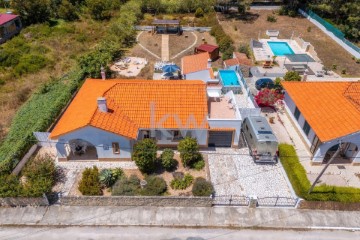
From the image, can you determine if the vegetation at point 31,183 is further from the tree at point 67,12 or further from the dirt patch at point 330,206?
the tree at point 67,12

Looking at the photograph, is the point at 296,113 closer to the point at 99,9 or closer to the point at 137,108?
the point at 137,108

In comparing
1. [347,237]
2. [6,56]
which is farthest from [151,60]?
[347,237]

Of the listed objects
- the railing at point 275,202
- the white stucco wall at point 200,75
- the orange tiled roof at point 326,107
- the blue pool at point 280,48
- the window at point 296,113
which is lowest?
the railing at point 275,202

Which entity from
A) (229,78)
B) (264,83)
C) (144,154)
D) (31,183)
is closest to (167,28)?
(229,78)

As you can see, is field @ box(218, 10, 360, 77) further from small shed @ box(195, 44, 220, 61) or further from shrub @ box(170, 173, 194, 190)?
shrub @ box(170, 173, 194, 190)

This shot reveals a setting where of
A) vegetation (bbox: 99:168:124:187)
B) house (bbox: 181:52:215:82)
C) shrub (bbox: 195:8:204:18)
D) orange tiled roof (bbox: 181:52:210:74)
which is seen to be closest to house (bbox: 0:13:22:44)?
orange tiled roof (bbox: 181:52:210:74)

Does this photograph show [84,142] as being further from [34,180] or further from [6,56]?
[6,56]

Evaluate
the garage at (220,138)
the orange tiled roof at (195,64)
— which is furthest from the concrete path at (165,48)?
the garage at (220,138)
